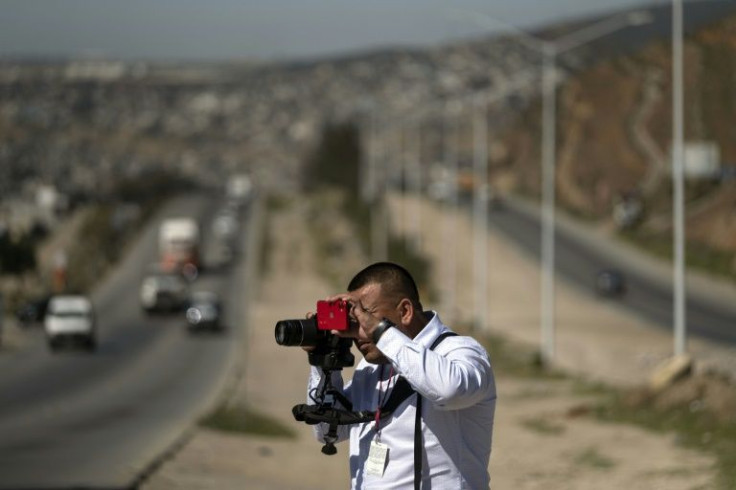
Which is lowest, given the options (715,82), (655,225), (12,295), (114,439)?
(114,439)

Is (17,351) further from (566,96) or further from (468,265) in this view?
(566,96)

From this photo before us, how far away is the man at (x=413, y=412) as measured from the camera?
682 cm

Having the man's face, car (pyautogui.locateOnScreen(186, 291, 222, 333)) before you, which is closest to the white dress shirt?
the man's face

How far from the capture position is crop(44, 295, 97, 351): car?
58.3 metres

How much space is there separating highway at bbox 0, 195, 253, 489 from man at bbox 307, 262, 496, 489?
1265 cm

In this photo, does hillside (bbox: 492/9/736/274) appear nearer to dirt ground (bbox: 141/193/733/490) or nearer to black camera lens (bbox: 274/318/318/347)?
dirt ground (bbox: 141/193/733/490)

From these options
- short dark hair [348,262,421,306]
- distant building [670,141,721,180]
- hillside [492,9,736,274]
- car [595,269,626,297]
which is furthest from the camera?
distant building [670,141,721,180]

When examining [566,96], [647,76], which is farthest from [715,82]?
[566,96]

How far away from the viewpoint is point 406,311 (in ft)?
23.0

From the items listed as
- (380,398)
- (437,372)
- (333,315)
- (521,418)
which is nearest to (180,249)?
(521,418)

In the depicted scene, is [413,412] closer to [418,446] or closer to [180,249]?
[418,446]

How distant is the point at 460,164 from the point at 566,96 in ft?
135

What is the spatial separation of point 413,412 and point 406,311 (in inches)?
15.7

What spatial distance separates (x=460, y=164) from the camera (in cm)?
18038
